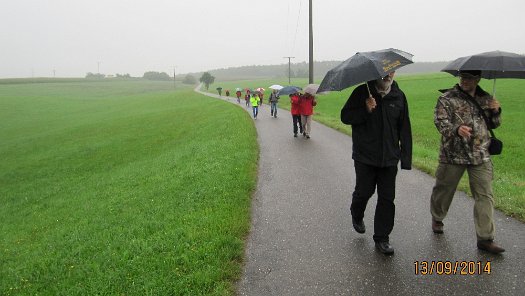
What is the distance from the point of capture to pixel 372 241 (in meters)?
4.62

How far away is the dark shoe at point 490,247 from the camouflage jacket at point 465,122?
0.90 m

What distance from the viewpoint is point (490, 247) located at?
4.09m

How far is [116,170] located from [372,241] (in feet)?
36.7

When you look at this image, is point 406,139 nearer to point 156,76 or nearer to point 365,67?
point 365,67

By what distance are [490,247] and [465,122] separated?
1.42 metres

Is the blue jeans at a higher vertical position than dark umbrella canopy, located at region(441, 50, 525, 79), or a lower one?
lower

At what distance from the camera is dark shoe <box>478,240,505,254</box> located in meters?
4.06

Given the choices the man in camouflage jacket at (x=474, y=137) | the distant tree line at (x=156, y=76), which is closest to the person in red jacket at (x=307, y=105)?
the man in camouflage jacket at (x=474, y=137)

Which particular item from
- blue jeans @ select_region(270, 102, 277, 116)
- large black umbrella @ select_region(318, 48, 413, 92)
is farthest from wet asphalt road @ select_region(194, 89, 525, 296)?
blue jeans @ select_region(270, 102, 277, 116)

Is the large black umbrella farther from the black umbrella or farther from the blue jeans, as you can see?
the blue jeans

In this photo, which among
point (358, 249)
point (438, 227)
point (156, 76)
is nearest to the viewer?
→ point (358, 249)

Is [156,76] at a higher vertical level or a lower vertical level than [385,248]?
higher

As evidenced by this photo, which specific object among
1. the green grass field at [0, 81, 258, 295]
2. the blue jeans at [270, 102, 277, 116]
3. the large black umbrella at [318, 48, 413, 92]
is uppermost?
the large black umbrella at [318, 48, 413, 92]

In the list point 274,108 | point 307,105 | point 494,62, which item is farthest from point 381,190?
point 274,108
